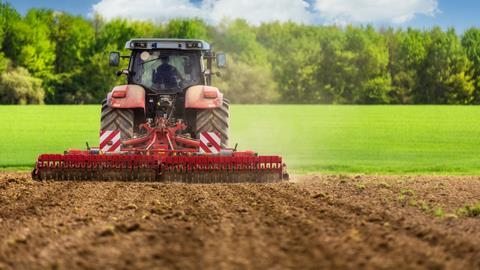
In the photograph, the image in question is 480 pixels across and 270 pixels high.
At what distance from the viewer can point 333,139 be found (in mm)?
32031

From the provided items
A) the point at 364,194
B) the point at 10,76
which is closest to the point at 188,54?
the point at 364,194

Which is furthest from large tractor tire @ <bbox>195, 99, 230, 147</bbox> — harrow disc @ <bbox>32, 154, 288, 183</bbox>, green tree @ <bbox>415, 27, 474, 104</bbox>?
green tree @ <bbox>415, 27, 474, 104</bbox>

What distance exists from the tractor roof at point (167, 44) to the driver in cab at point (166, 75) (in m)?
0.29


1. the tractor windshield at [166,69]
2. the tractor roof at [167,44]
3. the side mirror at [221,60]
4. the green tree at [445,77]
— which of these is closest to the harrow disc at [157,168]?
the side mirror at [221,60]

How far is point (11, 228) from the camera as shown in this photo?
7.58m

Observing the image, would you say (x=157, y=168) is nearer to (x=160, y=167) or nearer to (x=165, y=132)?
(x=160, y=167)

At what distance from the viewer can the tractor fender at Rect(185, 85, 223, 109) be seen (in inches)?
520

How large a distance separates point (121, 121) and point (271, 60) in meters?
74.1

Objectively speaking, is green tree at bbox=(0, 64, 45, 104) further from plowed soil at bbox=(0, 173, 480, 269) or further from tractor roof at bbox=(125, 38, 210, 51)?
plowed soil at bbox=(0, 173, 480, 269)

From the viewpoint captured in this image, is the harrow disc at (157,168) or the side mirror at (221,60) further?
the side mirror at (221,60)

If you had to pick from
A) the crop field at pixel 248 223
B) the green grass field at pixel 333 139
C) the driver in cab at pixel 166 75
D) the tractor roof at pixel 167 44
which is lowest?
the green grass field at pixel 333 139

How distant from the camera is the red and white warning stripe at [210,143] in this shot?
13.2 meters

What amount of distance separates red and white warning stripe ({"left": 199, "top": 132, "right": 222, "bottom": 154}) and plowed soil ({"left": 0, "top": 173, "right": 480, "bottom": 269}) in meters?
1.11

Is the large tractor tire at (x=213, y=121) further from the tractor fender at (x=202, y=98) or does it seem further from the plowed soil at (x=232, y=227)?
the plowed soil at (x=232, y=227)
